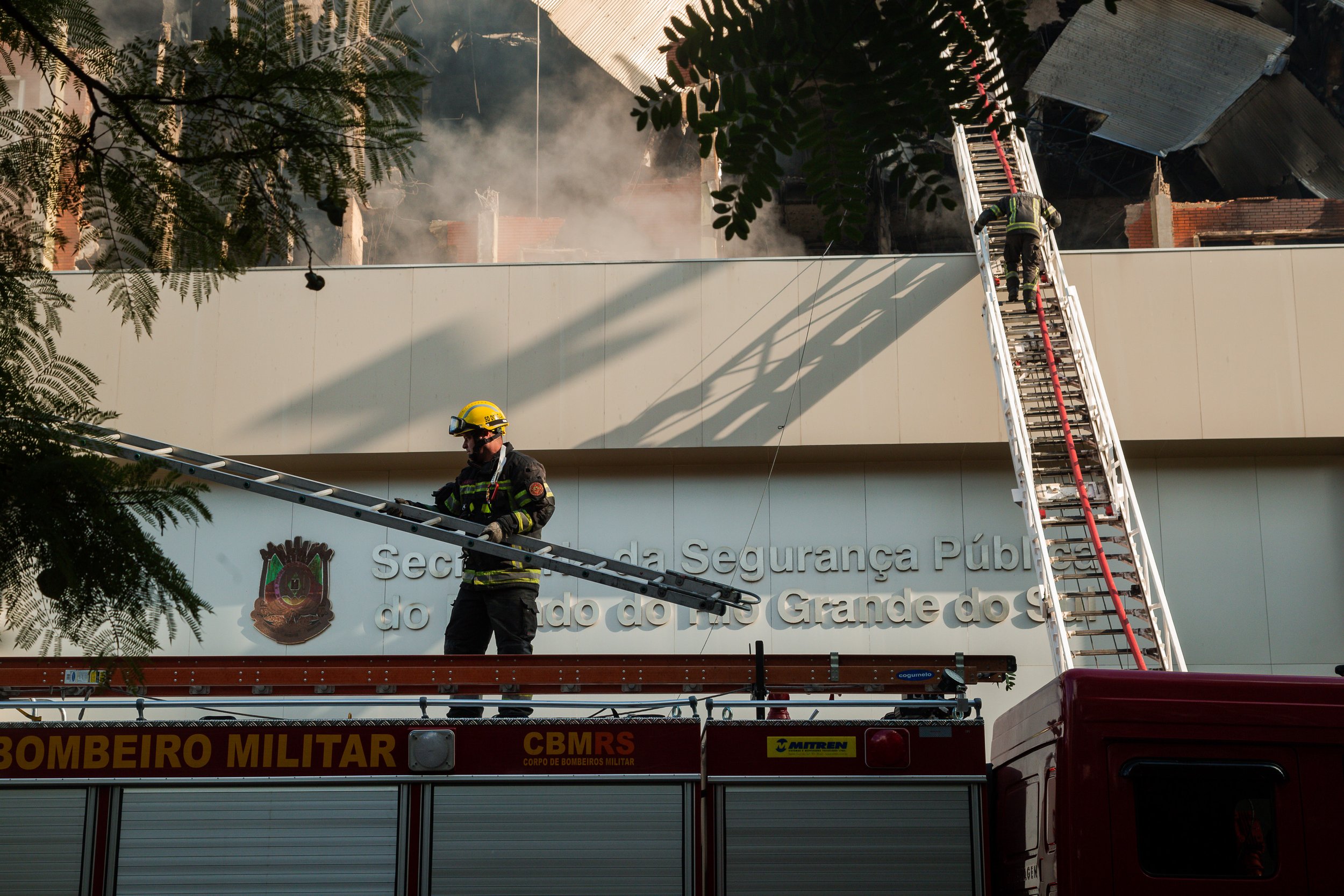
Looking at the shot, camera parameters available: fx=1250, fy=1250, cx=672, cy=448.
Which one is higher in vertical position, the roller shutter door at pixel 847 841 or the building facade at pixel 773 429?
the building facade at pixel 773 429

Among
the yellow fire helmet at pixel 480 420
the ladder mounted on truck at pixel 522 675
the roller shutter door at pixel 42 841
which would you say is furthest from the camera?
the yellow fire helmet at pixel 480 420

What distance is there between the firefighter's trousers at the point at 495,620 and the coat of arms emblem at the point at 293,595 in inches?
252

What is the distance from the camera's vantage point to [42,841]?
509cm

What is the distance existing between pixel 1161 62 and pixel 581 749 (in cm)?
1338

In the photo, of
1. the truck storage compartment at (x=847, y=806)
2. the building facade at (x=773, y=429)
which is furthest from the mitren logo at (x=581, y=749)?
the building facade at (x=773, y=429)

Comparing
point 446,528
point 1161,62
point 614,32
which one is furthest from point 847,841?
point 1161,62

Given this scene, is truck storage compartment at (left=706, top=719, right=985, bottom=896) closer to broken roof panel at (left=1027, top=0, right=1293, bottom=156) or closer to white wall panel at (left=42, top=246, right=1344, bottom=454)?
white wall panel at (left=42, top=246, right=1344, bottom=454)

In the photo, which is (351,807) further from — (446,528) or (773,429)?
(773,429)

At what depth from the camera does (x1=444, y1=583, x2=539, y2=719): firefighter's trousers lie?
7.25 meters

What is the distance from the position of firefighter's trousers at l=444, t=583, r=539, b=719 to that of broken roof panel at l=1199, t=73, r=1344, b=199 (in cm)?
1344

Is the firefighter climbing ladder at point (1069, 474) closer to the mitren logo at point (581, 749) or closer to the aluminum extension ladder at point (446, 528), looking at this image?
the aluminum extension ladder at point (446, 528)

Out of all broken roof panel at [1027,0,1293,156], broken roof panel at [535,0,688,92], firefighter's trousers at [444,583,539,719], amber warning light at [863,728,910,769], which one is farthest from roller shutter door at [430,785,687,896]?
broken roof panel at [1027,0,1293,156]

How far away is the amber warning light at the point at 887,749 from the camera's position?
17.1 ft

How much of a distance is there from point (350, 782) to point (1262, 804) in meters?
3.55
